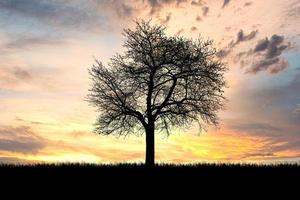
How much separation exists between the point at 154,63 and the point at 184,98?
339cm

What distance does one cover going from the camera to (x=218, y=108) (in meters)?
33.9
